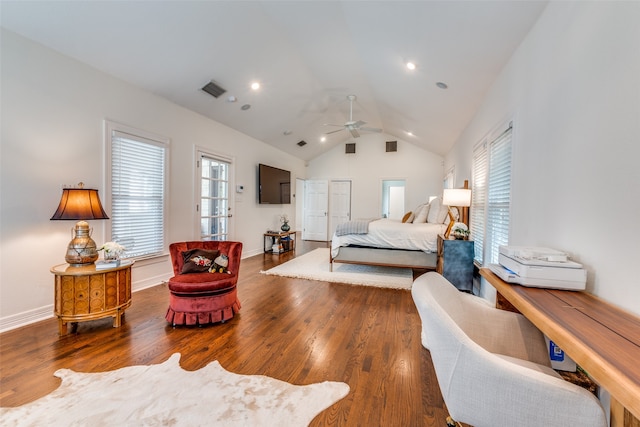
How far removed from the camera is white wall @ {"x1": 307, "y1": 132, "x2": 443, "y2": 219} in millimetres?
8016

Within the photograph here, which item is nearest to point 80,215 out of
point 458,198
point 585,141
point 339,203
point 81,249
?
point 81,249

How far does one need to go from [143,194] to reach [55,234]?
3.57ft

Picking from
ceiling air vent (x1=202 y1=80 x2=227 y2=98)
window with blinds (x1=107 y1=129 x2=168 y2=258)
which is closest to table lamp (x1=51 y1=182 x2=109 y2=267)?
window with blinds (x1=107 y1=129 x2=168 y2=258)

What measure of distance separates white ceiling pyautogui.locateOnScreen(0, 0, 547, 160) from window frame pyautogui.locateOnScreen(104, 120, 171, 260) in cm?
62

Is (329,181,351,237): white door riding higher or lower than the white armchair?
higher

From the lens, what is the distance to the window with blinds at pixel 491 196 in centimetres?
269

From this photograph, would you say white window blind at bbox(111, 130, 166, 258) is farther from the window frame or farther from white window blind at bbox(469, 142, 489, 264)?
white window blind at bbox(469, 142, 489, 264)

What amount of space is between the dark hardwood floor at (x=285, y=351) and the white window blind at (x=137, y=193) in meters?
0.85

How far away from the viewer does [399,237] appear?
14.6 ft

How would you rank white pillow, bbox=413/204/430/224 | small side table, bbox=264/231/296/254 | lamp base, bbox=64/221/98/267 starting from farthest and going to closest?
small side table, bbox=264/231/296/254
white pillow, bbox=413/204/430/224
lamp base, bbox=64/221/98/267

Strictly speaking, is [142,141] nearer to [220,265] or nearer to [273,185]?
[220,265]

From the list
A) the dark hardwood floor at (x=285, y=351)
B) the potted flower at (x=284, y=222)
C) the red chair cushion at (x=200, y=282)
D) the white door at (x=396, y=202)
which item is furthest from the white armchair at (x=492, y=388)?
the white door at (x=396, y=202)

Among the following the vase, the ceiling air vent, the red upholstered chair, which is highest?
the ceiling air vent

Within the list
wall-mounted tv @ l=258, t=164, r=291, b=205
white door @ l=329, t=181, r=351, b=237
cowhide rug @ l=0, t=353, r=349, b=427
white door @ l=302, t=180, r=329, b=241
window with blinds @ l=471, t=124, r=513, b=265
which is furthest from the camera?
white door @ l=302, t=180, r=329, b=241
